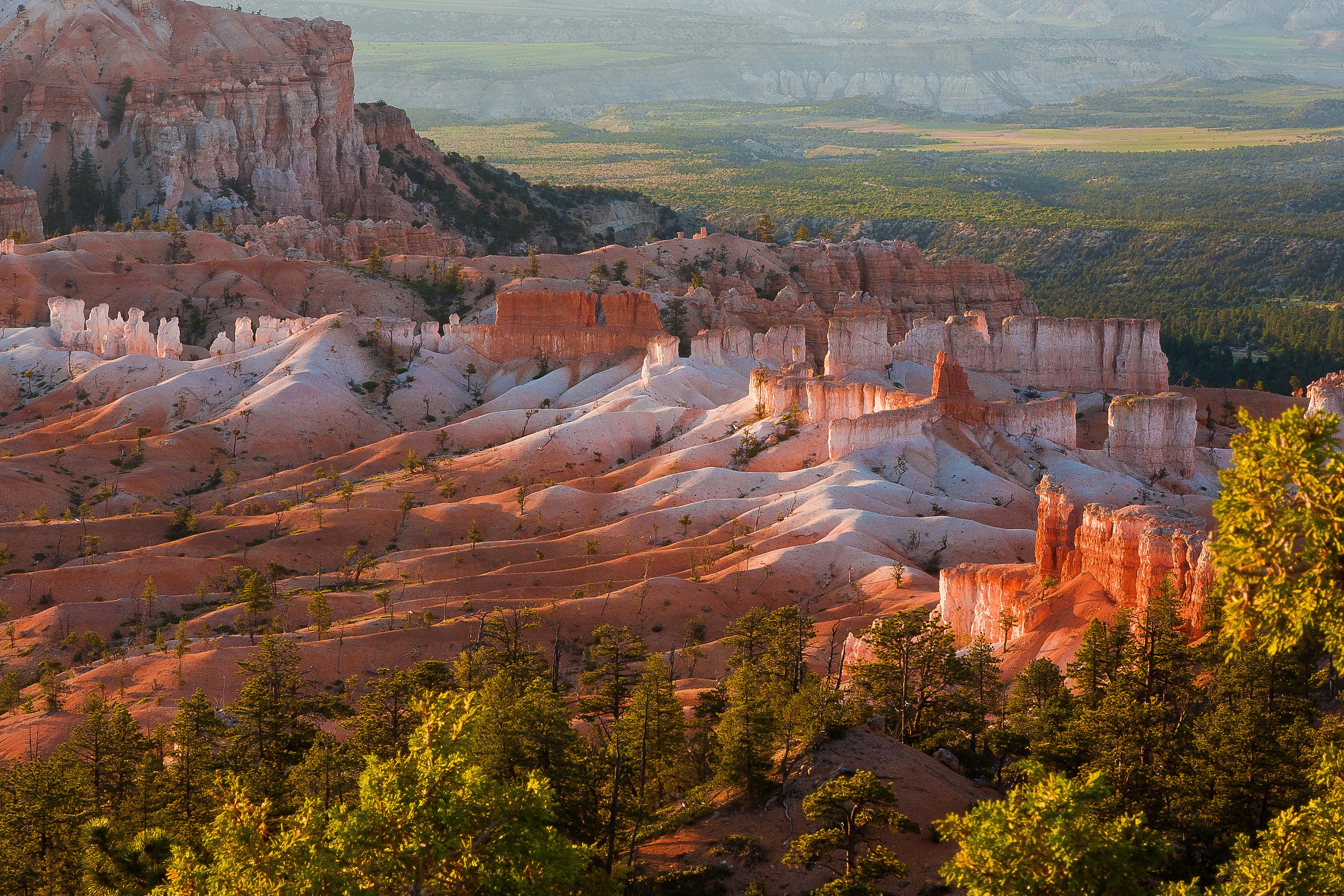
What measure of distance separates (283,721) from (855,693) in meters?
15.6

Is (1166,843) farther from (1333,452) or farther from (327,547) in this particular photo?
(327,547)

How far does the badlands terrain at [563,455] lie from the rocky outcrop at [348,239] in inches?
34.3

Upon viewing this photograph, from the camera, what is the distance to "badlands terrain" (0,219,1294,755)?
6006 cm

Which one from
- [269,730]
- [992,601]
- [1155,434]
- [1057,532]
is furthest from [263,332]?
[269,730]

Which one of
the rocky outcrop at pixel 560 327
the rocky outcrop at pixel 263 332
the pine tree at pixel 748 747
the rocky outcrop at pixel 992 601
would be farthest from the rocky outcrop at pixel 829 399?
the pine tree at pixel 748 747

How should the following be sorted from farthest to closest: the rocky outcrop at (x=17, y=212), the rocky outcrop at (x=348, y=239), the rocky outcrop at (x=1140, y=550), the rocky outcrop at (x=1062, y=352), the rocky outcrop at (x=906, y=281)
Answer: the rocky outcrop at (x=17, y=212), the rocky outcrop at (x=348, y=239), the rocky outcrop at (x=906, y=281), the rocky outcrop at (x=1062, y=352), the rocky outcrop at (x=1140, y=550)

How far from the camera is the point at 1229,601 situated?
23.4m

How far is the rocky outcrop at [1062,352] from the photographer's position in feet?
362

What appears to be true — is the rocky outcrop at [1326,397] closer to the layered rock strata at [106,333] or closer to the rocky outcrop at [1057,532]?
the rocky outcrop at [1057,532]

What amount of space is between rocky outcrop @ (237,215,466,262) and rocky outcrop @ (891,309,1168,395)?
4660 cm

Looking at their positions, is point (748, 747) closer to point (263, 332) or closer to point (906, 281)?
point (263, 332)

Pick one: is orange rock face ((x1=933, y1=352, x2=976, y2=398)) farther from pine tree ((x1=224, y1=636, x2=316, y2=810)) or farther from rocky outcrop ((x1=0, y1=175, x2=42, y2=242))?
rocky outcrop ((x1=0, y1=175, x2=42, y2=242))

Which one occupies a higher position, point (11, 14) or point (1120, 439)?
point (11, 14)

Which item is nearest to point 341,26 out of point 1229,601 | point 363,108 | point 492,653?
point 363,108
